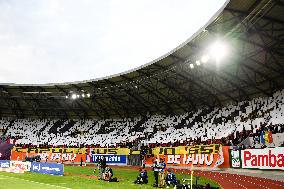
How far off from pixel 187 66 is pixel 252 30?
1042 centimetres

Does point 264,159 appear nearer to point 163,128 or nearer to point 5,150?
point 163,128

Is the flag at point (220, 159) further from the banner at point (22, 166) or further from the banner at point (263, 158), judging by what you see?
the banner at point (22, 166)

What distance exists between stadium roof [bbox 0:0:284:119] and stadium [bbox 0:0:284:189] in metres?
0.13

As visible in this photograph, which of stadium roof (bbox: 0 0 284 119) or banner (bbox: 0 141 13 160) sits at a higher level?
stadium roof (bbox: 0 0 284 119)

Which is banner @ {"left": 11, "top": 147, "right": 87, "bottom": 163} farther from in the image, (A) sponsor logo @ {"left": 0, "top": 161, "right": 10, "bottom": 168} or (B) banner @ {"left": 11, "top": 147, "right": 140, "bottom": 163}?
(A) sponsor logo @ {"left": 0, "top": 161, "right": 10, "bottom": 168}

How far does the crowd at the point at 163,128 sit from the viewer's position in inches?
1340

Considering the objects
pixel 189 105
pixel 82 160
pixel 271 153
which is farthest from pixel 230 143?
pixel 82 160

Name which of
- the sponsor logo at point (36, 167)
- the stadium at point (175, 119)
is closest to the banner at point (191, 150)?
the stadium at point (175, 119)

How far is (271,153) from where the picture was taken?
22.2 m

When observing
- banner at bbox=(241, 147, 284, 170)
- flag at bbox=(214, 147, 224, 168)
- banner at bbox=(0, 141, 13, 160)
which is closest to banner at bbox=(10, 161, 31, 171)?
banner at bbox=(0, 141, 13, 160)

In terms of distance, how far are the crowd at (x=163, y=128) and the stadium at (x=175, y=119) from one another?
0.63 ft

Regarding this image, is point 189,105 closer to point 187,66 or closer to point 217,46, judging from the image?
point 187,66

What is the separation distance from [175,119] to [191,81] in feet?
Answer: 43.0

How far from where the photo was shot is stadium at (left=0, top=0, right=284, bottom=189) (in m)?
22.5
